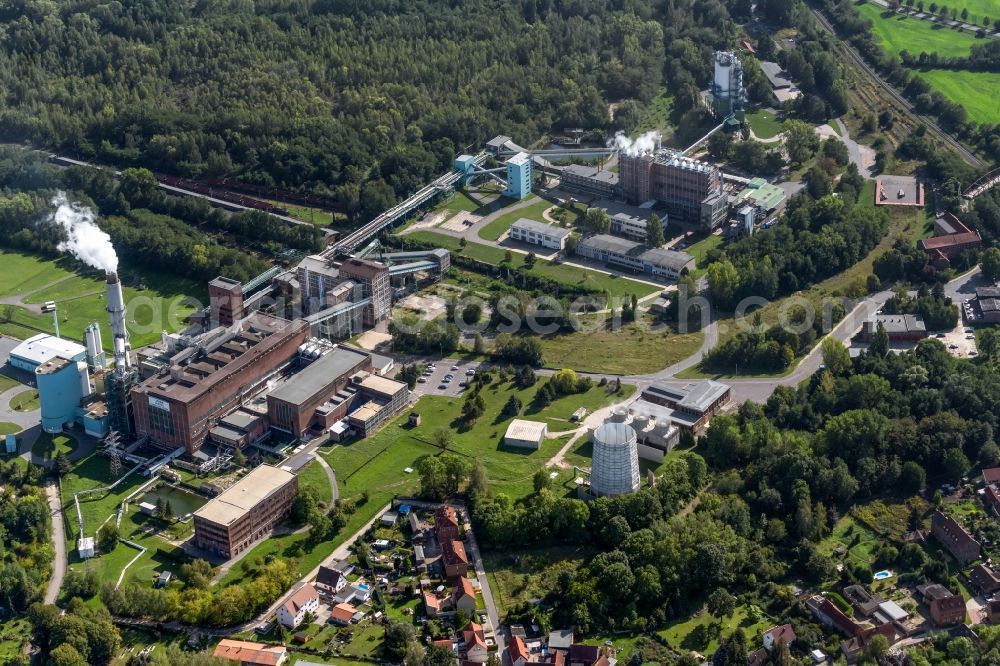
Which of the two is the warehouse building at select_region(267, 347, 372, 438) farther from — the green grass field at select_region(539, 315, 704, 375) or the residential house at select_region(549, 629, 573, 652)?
the residential house at select_region(549, 629, 573, 652)

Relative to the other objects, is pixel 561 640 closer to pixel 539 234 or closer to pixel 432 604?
pixel 432 604

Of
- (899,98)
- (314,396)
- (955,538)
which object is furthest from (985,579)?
(899,98)

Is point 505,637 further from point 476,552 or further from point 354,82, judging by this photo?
point 354,82

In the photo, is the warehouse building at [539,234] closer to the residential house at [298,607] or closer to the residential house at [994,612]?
the residential house at [298,607]

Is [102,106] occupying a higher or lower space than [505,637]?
higher

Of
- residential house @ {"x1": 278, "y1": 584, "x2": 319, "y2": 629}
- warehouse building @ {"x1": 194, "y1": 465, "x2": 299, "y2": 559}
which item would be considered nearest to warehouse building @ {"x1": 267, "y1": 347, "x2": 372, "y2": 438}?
warehouse building @ {"x1": 194, "y1": 465, "x2": 299, "y2": 559}

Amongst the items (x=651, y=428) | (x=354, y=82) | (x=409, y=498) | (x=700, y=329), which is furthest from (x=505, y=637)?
(x=354, y=82)

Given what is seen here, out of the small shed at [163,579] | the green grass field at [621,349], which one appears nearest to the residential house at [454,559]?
the small shed at [163,579]
